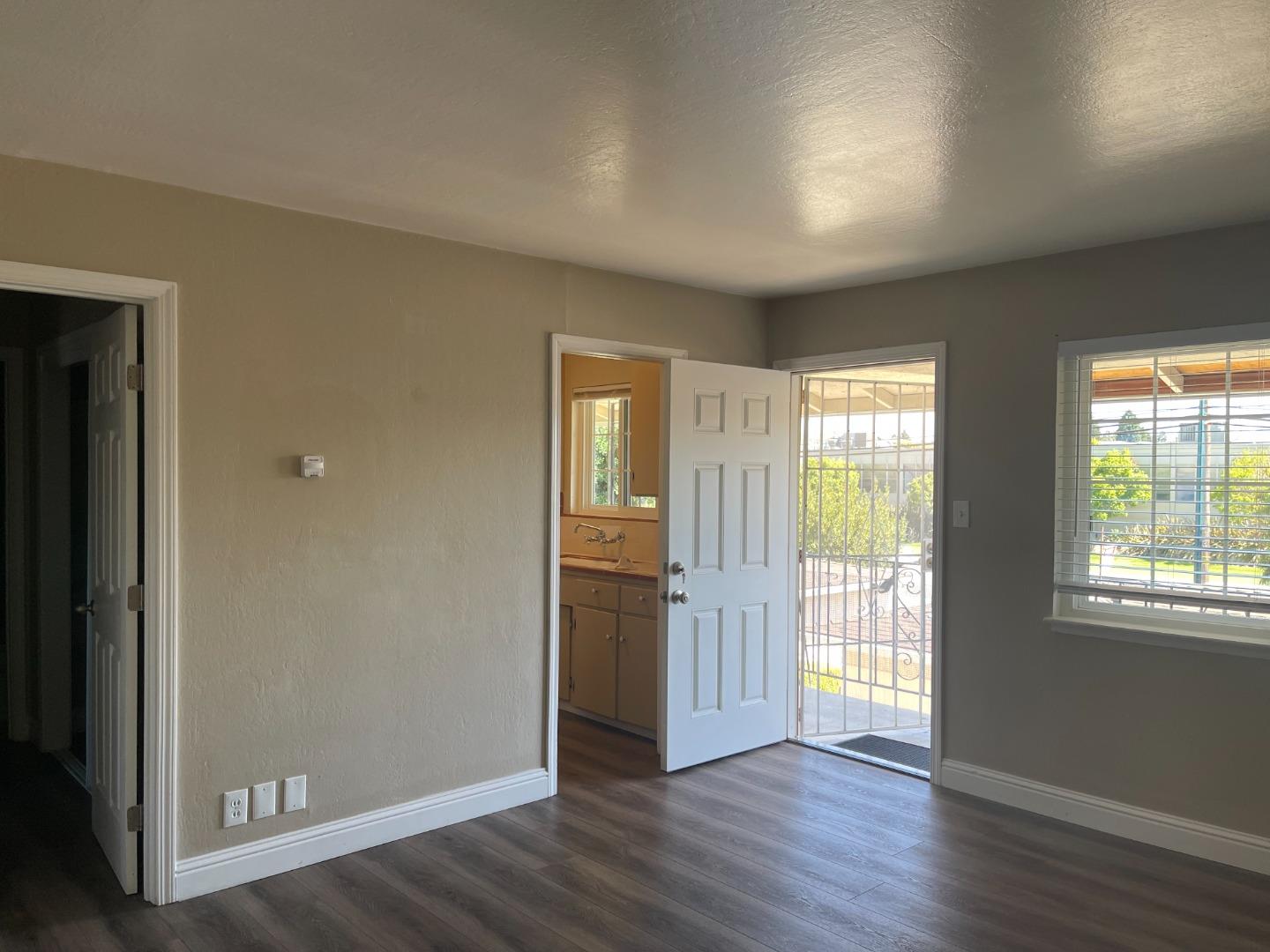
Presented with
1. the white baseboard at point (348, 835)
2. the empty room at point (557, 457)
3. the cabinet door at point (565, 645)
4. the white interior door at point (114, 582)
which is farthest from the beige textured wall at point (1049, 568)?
the white interior door at point (114, 582)

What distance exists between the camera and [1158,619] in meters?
3.68

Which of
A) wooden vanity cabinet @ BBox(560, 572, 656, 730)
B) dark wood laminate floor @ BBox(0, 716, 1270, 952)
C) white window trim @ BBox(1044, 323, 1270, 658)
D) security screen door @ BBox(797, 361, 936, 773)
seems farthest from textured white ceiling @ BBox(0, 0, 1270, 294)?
dark wood laminate floor @ BBox(0, 716, 1270, 952)

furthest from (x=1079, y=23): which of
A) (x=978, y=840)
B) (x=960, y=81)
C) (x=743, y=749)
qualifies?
(x=743, y=749)

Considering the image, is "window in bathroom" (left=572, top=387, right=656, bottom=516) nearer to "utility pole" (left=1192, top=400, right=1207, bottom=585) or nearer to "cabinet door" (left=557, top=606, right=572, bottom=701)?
"cabinet door" (left=557, top=606, right=572, bottom=701)

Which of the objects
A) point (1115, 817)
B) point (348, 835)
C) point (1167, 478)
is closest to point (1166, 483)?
point (1167, 478)

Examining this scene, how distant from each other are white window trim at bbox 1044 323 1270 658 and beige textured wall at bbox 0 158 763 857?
218cm

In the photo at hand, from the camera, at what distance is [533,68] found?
2.10m

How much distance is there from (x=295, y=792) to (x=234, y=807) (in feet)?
0.70

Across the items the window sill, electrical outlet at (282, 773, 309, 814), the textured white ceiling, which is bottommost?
electrical outlet at (282, 773, 309, 814)

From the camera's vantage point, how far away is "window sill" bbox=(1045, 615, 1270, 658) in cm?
337

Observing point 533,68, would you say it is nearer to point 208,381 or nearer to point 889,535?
point 208,381

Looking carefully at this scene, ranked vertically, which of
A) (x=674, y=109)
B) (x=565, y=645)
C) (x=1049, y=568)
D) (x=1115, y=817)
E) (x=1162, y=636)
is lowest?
(x=1115, y=817)

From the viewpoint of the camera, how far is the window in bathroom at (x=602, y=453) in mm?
5957

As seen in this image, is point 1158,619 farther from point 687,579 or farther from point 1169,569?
point 687,579
